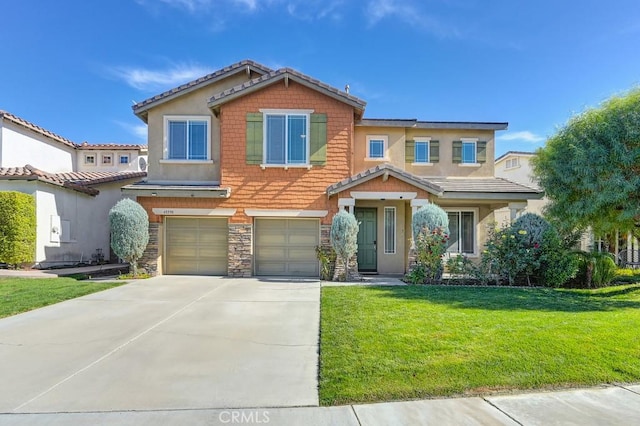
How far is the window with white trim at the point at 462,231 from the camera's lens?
16.3 meters

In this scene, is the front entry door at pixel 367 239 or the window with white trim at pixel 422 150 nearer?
the front entry door at pixel 367 239

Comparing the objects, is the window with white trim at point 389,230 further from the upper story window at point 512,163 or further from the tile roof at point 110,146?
the tile roof at point 110,146

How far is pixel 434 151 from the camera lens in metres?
16.5

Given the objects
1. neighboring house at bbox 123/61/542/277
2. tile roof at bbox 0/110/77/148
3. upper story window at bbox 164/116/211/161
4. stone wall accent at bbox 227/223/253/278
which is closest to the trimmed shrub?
neighboring house at bbox 123/61/542/277

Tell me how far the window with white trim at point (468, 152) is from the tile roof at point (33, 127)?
20.3 meters

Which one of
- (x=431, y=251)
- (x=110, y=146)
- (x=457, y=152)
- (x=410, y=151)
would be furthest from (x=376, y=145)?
(x=110, y=146)

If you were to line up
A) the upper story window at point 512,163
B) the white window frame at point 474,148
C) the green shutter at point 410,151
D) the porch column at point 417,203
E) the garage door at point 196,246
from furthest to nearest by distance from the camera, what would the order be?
the upper story window at point 512,163 → the white window frame at point 474,148 → the green shutter at point 410,151 → the garage door at point 196,246 → the porch column at point 417,203

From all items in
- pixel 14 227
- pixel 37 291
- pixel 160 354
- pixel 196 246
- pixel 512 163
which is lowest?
pixel 160 354

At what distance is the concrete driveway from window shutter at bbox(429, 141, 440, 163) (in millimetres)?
9673

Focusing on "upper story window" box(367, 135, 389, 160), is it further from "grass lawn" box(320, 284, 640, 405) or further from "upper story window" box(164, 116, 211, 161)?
"grass lawn" box(320, 284, 640, 405)

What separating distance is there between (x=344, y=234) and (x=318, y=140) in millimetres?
3748

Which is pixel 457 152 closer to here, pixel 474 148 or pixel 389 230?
pixel 474 148

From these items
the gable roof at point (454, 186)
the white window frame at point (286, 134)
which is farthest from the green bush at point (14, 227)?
the gable roof at point (454, 186)

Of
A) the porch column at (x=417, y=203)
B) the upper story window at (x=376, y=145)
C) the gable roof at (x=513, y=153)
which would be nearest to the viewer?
the porch column at (x=417, y=203)
